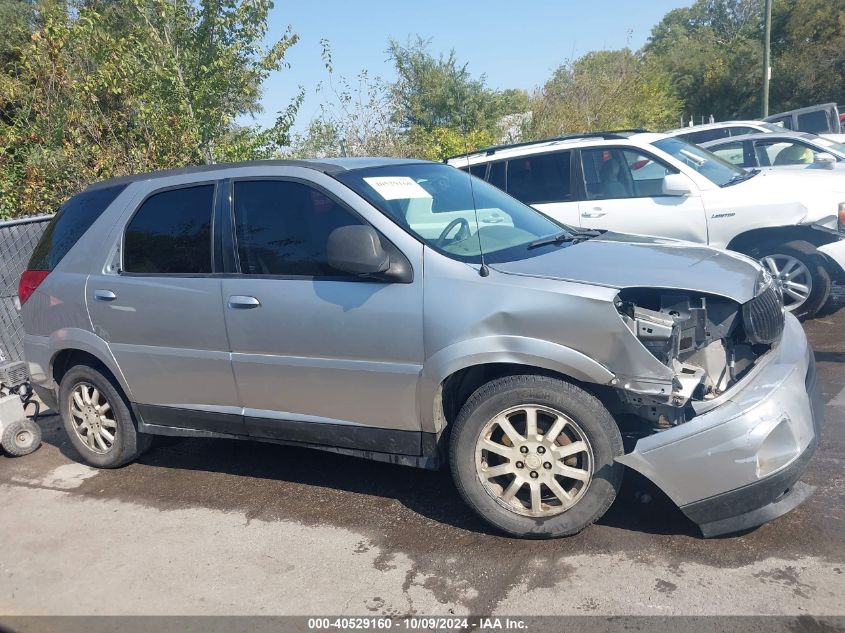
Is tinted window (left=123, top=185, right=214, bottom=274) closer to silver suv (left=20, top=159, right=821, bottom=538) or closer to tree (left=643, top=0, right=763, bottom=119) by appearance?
silver suv (left=20, top=159, right=821, bottom=538)

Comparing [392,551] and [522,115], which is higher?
[522,115]

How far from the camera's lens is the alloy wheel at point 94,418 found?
5.39m

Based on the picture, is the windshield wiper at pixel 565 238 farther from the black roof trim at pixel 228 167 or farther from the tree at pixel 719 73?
the tree at pixel 719 73

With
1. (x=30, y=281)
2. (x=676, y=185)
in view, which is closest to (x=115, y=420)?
(x=30, y=281)

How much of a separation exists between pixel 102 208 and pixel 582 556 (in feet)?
12.4

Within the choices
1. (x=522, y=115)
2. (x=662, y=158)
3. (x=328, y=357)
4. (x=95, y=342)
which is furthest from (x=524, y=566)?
(x=522, y=115)

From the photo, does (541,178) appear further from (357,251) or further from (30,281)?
(30,281)

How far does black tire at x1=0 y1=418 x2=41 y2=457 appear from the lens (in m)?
5.80

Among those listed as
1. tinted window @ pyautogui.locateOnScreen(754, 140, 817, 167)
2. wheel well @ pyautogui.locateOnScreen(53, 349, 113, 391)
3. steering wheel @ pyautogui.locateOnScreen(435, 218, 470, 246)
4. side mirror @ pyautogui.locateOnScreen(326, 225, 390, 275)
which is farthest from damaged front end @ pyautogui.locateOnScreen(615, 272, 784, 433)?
tinted window @ pyautogui.locateOnScreen(754, 140, 817, 167)

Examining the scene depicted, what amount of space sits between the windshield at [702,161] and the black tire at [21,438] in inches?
242

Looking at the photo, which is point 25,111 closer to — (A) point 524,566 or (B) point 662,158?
(B) point 662,158

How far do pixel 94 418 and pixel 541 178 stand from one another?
4.95 m

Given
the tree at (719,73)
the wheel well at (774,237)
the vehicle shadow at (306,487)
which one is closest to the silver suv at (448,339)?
the vehicle shadow at (306,487)

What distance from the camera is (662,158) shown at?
778cm
